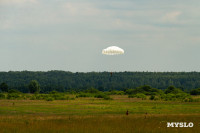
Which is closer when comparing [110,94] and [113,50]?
[113,50]

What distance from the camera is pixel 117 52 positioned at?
74625 mm

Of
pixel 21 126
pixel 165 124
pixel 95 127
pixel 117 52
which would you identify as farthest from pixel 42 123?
pixel 117 52

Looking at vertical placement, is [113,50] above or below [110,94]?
above

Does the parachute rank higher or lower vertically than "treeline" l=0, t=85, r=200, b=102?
higher

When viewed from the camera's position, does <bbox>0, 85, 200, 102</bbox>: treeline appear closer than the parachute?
No

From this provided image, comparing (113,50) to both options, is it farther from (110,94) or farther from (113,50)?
(110,94)

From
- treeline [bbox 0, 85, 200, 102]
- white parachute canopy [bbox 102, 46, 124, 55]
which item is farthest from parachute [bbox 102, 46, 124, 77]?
treeline [bbox 0, 85, 200, 102]

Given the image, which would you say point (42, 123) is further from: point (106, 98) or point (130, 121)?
point (106, 98)

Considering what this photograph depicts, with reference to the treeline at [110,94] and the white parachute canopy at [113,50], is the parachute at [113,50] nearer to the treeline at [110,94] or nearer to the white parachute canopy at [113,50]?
the white parachute canopy at [113,50]

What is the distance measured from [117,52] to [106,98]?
51.1 feet

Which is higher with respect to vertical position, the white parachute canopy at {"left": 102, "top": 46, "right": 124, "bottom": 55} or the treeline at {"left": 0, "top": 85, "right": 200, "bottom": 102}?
the white parachute canopy at {"left": 102, "top": 46, "right": 124, "bottom": 55}

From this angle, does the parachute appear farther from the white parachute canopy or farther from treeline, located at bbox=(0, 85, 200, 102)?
treeline, located at bbox=(0, 85, 200, 102)

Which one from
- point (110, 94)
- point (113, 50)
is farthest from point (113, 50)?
point (110, 94)

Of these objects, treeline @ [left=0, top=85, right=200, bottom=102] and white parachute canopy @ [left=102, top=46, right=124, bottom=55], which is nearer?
white parachute canopy @ [left=102, top=46, right=124, bottom=55]
